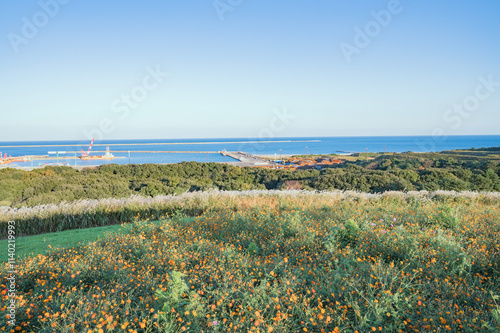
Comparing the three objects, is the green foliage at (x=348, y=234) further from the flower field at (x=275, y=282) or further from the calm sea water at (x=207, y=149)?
the calm sea water at (x=207, y=149)

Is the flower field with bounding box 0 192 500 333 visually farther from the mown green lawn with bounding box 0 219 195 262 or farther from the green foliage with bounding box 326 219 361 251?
the mown green lawn with bounding box 0 219 195 262

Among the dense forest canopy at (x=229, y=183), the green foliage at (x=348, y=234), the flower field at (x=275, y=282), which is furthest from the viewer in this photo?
the dense forest canopy at (x=229, y=183)

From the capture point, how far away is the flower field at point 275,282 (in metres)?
2.67

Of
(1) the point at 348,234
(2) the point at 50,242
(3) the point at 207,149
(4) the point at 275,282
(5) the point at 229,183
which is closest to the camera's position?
(4) the point at 275,282

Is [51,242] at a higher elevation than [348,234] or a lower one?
lower

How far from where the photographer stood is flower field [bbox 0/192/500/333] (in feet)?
8.75

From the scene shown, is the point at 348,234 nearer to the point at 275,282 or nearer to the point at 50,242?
the point at 275,282

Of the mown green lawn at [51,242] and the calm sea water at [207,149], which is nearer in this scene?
the mown green lawn at [51,242]

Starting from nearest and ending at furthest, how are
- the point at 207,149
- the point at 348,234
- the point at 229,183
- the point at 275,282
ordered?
the point at 275,282 → the point at 348,234 → the point at 229,183 → the point at 207,149

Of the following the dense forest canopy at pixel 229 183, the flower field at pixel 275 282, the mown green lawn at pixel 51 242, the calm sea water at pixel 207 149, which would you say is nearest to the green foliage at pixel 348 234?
the flower field at pixel 275 282

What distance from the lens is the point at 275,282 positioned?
3.18 metres

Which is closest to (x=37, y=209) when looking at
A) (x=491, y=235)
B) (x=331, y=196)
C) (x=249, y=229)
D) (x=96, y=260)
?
(x=96, y=260)

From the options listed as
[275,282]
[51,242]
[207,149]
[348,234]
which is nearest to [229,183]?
[51,242]

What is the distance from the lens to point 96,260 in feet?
13.0
